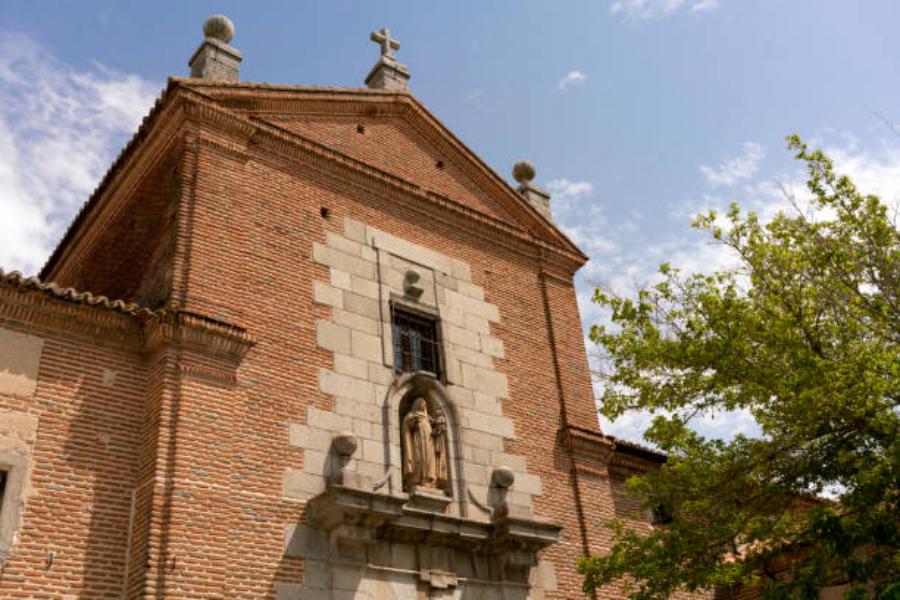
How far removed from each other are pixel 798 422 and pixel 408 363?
18.0 feet

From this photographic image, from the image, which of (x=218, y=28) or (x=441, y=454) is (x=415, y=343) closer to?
(x=441, y=454)

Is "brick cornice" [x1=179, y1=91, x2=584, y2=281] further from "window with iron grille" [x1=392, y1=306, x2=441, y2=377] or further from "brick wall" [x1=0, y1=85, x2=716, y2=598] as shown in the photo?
"window with iron grille" [x1=392, y1=306, x2=441, y2=377]

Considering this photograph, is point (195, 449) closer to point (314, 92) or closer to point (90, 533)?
point (90, 533)

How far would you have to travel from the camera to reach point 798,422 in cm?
1070

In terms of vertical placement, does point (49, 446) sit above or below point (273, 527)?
above

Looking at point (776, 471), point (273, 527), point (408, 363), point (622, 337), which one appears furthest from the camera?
point (408, 363)

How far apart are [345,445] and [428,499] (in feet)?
4.58

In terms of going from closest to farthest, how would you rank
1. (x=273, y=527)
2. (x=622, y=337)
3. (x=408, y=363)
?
(x=273, y=527), (x=622, y=337), (x=408, y=363)

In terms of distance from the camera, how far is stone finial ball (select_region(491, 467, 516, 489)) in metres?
12.6

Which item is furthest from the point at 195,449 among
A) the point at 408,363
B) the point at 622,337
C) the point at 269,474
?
the point at 622,337

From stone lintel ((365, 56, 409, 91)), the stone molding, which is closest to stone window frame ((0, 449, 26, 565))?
the stone molding

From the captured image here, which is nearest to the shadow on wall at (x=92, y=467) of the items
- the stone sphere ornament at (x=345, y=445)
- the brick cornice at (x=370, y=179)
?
the stone sphere ornament at (x=345, y=445)

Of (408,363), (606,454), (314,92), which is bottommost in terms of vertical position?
(606,454)

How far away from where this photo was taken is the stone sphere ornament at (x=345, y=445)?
1114 centimetres
